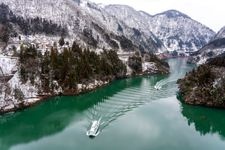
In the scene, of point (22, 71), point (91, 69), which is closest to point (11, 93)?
point (22, 71)

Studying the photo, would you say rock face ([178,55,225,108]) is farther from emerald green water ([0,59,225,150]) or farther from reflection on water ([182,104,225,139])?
emerald green water ([0,59,225,150])

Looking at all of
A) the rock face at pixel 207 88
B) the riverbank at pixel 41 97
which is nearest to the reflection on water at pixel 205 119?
the rock face at pixel 207 88

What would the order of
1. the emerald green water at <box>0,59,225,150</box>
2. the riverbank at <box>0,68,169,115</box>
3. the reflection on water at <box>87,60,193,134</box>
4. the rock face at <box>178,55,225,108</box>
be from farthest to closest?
the rock face at <box>178,55,225,108</box> → the riverbank at <box>0,68,169,115</box> → the reflection on water at <box>87,60,193,134</box> → the emerald green water at <box>0,59,225,150</box>

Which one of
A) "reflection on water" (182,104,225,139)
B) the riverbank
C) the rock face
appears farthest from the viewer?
the rock face

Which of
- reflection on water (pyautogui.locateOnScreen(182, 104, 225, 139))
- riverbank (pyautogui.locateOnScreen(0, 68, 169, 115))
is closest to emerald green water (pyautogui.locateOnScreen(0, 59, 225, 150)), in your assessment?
reflection on water (pyautogui.locateOnScreen(182, 104, 225, 139))

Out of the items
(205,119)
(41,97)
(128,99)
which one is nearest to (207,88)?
(205,119)

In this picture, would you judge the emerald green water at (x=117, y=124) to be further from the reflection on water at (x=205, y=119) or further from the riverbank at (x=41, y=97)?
the riverbank at (x=41, y=97)

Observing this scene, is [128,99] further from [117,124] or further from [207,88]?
[117,124]
